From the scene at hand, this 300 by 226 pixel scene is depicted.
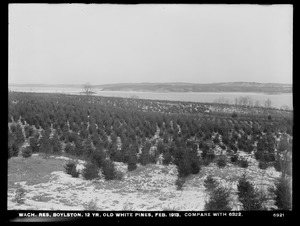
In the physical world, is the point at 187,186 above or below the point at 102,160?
below

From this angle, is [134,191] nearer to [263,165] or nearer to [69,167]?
[69,167]

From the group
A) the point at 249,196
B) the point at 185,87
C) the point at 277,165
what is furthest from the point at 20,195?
the point at 277,165

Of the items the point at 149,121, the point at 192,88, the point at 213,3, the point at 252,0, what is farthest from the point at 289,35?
the point at 149,121

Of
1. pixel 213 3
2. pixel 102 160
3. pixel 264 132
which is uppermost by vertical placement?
pixel 213 3

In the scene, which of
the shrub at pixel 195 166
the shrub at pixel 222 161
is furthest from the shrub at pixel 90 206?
the shrub at pixel 222 161

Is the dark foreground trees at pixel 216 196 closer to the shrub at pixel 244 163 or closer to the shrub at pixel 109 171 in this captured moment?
the shrub at pixel 244 163

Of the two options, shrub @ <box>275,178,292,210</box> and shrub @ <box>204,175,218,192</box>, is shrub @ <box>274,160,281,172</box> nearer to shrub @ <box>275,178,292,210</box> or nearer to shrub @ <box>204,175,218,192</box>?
shrub @ <box>275,178,292,210</box>

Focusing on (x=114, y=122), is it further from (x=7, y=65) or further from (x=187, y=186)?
(x=7, y=65)
